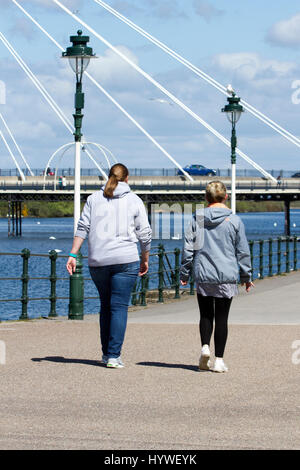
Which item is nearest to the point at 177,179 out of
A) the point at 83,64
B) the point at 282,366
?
the point at 83,64

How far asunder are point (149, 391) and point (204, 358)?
114 centimetres

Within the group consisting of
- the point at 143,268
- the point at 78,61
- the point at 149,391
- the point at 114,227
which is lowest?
the point at 149,391

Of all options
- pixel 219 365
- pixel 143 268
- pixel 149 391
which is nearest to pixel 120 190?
pixel 143 268

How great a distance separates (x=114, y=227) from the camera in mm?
9031

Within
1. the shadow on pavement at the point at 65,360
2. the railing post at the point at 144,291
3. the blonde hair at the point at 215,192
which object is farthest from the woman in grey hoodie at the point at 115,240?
the railing post at the point at 144,291

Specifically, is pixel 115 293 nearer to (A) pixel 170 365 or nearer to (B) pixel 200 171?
(A) pixel 170 365

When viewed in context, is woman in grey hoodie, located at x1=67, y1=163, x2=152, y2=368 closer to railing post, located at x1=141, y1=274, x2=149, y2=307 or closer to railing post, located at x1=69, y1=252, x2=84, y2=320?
railing post, located at x1=69, y1=252, x2=84, y2=320

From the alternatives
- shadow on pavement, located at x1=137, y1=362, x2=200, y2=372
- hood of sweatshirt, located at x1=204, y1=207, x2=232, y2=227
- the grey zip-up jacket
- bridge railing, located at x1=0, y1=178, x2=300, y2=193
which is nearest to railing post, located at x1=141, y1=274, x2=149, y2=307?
shadow on pavement, located at x1=137, y1=362, x2=200, y2=372

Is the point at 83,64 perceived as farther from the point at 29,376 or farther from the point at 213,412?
the point at 213,412

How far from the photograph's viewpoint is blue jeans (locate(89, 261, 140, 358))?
9.04 metres

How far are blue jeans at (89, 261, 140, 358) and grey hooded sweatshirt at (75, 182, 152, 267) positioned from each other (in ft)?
0.24

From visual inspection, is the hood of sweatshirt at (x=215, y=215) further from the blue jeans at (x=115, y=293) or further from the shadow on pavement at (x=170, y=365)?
the shadow on pavement at (x=170, y=365)

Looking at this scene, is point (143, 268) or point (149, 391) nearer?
point (149, 391)

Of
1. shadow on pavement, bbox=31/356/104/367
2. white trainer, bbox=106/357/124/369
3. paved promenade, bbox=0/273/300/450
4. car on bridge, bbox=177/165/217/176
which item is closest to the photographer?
paved promenade, bbox=0/273/300/450
